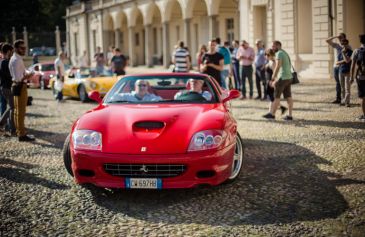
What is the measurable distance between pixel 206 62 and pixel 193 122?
742 cm

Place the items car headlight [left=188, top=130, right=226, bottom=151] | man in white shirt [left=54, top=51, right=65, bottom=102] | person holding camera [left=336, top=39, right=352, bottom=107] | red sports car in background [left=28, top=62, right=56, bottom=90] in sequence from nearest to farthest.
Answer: car headlight [left=188, top=130, right=226, bottom=151], person holding camera [left=336, top=39, right=352, bottom=107], man in white shirt [left=54, top=51, right=65, bottom=102], red sports car in background [left=28, top=62, right=56, bottom=90]

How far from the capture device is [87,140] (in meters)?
5.27

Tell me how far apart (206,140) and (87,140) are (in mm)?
1226

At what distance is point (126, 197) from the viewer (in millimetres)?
5387

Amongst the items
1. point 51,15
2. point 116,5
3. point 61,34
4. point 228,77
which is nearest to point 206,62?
point 228,77

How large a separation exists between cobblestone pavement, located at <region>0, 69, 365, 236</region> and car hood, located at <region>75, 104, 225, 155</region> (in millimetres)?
587

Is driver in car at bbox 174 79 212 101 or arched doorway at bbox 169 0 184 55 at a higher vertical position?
arched doorway at bbox 169 0 184 55

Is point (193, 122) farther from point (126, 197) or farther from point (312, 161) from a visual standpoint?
point (312, 161)

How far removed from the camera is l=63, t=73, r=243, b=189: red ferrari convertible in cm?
501

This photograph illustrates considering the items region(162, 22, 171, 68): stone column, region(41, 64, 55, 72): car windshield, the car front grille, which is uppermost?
region(162, 22, 171, 68): stone column

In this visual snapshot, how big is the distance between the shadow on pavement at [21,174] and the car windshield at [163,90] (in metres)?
1.23

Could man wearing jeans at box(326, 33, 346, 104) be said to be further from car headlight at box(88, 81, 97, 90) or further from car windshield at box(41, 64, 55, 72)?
car windshield at box(41, 64, 55, 72)

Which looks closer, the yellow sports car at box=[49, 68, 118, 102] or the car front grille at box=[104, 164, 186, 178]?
the car front grille at box=[104, 164, 186, 178]

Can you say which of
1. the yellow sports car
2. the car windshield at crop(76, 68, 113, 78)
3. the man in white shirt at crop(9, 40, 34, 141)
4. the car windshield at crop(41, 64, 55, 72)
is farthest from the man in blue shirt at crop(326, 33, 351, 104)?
the car windshield at crop(41, 64, 55, 72)
